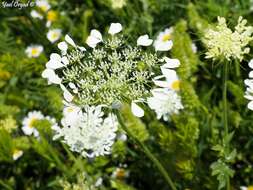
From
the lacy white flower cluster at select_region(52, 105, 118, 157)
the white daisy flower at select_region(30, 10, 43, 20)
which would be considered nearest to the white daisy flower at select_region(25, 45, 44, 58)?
the white daisy flower at select_region(30, 10, 43, 20)

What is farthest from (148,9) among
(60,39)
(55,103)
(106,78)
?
(106,78)

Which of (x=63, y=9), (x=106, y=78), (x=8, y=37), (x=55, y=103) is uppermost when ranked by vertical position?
(x=63, y=9)

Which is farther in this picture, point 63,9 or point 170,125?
point 63,9

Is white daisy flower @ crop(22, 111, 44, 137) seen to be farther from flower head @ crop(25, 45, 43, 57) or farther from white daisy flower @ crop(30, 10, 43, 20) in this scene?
white daisy flower @ crop(30, 10, 43, 20)

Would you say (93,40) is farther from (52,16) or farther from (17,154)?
(52,16)

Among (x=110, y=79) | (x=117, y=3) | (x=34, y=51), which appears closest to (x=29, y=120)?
(x=34, y=51)

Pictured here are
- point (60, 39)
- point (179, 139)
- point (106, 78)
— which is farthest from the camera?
point (60, 39)

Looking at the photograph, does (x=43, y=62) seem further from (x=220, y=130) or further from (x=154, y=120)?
(x=220, y=130)

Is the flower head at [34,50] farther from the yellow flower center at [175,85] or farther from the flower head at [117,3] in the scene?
the yellow flower center at [175,85]
